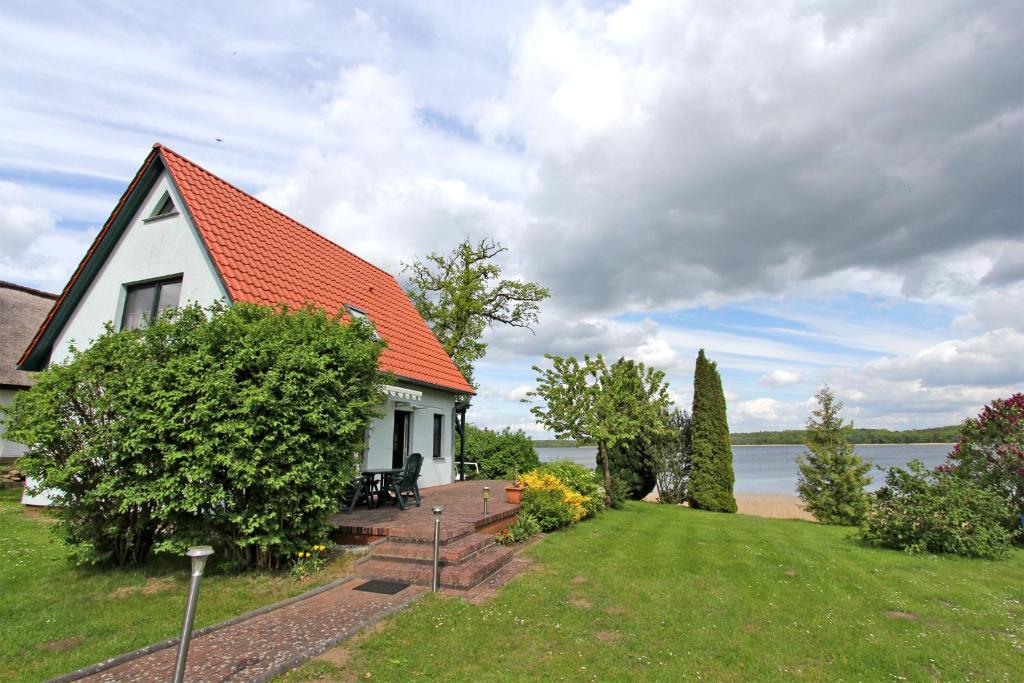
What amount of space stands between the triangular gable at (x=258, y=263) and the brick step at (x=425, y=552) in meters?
4.69

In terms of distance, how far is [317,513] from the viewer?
6840 mm

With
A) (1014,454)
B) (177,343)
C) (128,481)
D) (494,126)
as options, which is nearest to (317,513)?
(128,481)

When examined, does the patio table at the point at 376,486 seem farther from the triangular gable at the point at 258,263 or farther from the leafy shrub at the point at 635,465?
the leafy shrub at the point at 635,465

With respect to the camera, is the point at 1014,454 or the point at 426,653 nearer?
the point at 426,653

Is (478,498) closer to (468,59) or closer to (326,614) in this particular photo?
(326,614)

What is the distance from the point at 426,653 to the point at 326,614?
155 centimetres

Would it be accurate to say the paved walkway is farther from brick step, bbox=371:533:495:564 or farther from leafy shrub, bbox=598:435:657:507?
leafy shrub, bbox=598:435:657:507

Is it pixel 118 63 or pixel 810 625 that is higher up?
pixel 118 63

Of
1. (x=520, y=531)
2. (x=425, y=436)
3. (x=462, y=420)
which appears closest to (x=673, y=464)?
(x=462, y=420)

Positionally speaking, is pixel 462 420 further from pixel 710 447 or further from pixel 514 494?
pixel 710 447

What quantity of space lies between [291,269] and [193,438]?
728 cm

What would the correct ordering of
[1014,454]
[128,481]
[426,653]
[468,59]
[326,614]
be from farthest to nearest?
[1014,454] < [468,59] < [128,481] < [326,614] < [426,653]

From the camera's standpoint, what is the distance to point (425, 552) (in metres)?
7.08

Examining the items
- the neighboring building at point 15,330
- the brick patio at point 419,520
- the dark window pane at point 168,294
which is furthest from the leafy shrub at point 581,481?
the neighboring building at point 15,330
